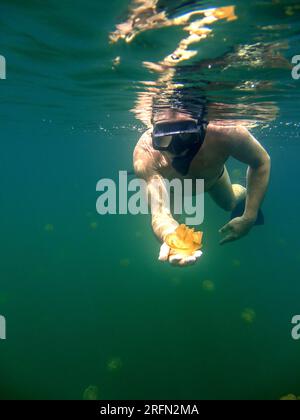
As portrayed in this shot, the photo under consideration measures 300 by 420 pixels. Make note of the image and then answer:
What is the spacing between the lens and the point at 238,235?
563 cm

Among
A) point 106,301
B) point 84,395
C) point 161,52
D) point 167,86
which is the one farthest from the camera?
point 106,301

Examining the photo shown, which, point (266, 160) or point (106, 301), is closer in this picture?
point (266, 160)

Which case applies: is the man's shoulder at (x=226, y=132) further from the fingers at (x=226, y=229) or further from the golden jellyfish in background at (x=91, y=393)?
the golden jellyfish in background at (x=91, y=393)

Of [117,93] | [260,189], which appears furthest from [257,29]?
[117,93]

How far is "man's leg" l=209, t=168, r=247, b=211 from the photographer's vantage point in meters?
9.12

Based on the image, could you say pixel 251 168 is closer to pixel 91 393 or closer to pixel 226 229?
pixel 226 229

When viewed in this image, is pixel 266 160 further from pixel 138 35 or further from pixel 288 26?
pixel 138 35

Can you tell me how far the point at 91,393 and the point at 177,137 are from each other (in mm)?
7292

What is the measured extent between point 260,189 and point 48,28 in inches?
228

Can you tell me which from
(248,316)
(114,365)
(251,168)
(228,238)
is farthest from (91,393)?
(251,168)

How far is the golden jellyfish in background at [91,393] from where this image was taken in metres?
8.52

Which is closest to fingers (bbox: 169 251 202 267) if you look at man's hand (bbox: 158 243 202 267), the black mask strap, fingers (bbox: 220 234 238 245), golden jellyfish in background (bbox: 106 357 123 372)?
man's hand (bbox: 158 243 202 267)

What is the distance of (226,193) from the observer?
31.2 feet

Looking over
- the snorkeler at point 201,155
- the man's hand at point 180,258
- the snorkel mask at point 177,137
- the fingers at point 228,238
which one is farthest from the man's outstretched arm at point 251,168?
the man's hand at point 180,258
